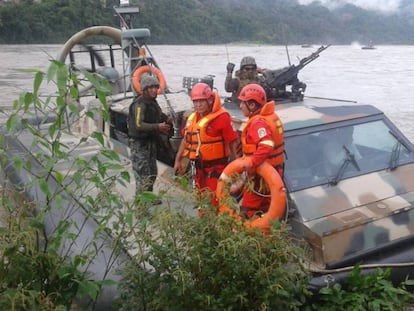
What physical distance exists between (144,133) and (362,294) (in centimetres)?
197

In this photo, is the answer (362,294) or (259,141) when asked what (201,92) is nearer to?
(259,141)

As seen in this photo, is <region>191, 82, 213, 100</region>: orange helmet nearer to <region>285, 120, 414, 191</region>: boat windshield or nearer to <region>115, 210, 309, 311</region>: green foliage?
<region>285, 120, 414, 191</region>: boat windshield

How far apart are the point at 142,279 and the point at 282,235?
2.15 feet

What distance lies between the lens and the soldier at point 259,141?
3.61 meters

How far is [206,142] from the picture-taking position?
4.09 meters

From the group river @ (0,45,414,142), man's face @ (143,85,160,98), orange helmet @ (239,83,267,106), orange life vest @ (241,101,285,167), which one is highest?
orange helmet @ (239,83,267,106)

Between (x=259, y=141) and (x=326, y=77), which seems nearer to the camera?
(x=259, y=141)

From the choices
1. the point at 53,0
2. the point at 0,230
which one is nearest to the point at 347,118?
the point at 0,230

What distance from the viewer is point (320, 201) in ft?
12.3

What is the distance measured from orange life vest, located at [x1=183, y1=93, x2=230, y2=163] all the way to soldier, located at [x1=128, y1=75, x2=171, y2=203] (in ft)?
1.09

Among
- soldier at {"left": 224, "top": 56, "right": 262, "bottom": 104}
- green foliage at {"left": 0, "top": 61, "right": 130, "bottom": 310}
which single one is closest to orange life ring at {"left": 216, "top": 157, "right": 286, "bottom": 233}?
green foliage at {"left": 0, "top": 61, "right": 130, "bottom": 310}

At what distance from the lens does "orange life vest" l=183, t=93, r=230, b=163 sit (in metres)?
4.07

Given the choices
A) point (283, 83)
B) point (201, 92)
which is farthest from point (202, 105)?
point (283, 83)

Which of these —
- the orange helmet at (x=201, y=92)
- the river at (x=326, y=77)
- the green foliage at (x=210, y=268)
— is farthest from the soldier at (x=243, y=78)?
the river at (x=326, y=77)
